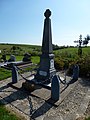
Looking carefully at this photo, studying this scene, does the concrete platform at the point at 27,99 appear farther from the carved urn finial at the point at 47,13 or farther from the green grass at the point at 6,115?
the carved urn finial at the point at 47,13

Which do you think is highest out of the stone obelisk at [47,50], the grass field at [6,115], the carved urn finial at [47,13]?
the carved urn finial at [47,13]

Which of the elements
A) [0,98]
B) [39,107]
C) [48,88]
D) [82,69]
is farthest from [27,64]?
[39,107]

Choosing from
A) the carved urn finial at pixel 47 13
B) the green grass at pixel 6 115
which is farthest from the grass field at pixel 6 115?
the carved urn finial at pixel 47 13

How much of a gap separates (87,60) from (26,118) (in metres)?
9.97

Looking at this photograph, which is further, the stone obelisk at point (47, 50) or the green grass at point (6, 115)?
the stone obelisk at point (47, 50)

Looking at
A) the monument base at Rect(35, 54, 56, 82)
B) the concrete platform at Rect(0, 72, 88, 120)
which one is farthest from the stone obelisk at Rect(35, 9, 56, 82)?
the concrete platform at Rect(0, 72, 88, 120)

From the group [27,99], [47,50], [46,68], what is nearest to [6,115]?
[27,99]

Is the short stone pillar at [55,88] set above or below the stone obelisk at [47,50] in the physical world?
below

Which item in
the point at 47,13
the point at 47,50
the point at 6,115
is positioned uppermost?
the point at 47,13

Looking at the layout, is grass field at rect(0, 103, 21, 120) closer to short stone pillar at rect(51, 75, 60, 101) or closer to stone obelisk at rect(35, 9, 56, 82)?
short stone pillar at rect(51, 75, 60, 101)

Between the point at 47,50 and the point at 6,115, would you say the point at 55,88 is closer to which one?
the point at 6,115

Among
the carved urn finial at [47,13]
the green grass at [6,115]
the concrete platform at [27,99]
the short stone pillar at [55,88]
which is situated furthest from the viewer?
the carved urn finial at [47,13]

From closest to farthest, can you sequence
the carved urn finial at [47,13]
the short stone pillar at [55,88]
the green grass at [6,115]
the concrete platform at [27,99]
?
the green grass at [6,115] → the concrete platform at [27,99] → the short stone pillar at [55,88] → the carved urn finial at [47,13]

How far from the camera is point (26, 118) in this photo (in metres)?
5.68
